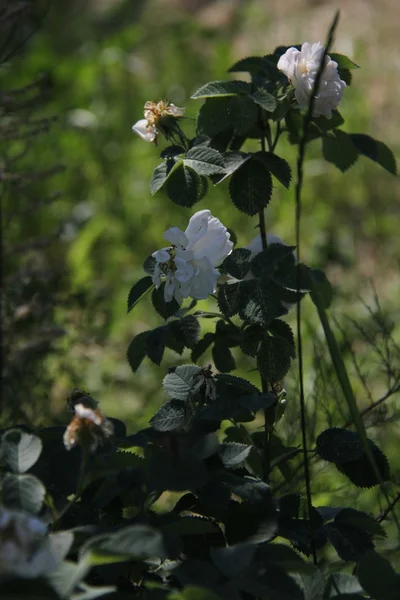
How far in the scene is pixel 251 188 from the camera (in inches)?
50.8

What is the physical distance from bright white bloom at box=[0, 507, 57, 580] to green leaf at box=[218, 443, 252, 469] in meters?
0.29

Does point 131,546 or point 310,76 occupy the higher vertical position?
point 310,76

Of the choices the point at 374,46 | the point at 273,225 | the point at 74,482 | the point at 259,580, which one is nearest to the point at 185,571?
the point at 259,580

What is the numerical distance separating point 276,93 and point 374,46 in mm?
3840

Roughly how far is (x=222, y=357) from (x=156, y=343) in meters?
0.15

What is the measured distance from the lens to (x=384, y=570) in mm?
959

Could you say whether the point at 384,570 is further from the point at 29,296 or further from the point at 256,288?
the point at 29,296

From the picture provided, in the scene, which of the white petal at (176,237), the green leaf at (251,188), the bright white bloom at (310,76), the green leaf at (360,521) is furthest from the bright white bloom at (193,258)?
the green leaf at (360,521)

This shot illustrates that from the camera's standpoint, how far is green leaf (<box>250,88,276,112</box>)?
1223 millimetres

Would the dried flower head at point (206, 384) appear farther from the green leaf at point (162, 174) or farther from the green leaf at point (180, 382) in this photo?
the green leaf at point (162, 174)

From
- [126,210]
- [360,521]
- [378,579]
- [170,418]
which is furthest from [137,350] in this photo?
[126,210]

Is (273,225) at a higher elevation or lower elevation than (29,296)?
lower

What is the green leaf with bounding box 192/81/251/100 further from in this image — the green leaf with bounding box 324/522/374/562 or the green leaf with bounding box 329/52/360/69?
the green leaf with bounding box 324/522/374/562

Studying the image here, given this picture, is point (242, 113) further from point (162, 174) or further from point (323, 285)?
point (323, 285)
